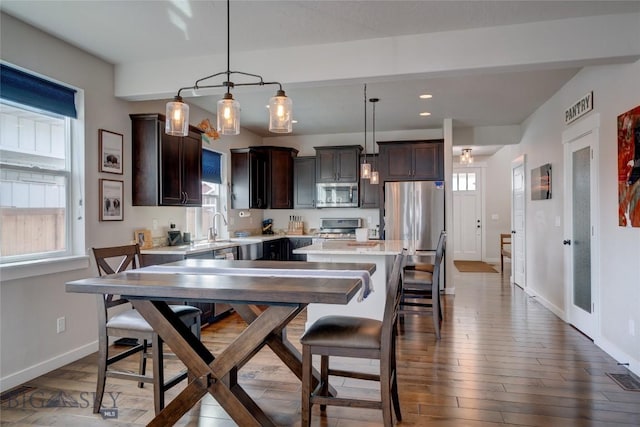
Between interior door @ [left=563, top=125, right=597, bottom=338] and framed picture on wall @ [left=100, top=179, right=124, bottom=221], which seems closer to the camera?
framed picture on wall @ [left=100, top=179, right=124, bottom=221]

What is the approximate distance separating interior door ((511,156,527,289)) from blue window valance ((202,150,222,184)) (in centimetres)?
474

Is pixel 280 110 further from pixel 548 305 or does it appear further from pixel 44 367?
pixel 548 305

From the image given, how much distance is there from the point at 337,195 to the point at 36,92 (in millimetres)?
4548

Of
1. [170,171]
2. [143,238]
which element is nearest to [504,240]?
[170,171]

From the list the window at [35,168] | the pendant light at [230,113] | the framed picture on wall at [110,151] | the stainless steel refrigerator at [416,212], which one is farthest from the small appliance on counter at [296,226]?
the pendant light at [230,113]

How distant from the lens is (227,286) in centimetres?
193

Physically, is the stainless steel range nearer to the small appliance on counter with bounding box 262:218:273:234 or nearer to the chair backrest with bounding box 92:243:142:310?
the small appliance on counter with bounding box 262:218:273:234

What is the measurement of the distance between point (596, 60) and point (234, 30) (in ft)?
9.02

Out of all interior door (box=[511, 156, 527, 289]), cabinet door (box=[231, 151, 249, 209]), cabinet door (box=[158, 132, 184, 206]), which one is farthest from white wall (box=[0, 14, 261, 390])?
interior door (box=[511, 156, 527, 289])

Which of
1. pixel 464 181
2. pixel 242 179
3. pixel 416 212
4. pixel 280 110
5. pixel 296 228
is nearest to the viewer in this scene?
pixel 280 110

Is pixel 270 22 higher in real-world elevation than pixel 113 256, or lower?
higher

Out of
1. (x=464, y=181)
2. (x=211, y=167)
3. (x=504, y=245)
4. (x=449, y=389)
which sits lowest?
(x=449, y=389)

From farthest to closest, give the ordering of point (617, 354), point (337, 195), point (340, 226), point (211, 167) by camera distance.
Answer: point (340, 226) → point (337, 195) → point (211, 167) → point (617, 354)

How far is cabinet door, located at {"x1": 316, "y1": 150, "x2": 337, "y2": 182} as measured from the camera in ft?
22.4
